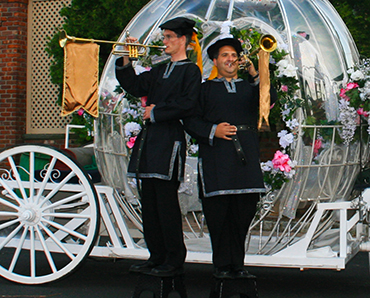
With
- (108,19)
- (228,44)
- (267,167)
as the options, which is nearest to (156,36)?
(228,44)

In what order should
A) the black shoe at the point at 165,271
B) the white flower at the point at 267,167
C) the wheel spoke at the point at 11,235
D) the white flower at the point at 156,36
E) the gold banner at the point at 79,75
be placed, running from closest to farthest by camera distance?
the black shoe at the point at 165,271
the gold banner at the point at 79,75
the white flower at the point at 267,167
the wheel spoke at the point at 11,235
the white flower at the point at 156,36

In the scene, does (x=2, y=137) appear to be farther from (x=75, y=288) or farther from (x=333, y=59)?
(x=333, y=59)

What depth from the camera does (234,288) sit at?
353 cm

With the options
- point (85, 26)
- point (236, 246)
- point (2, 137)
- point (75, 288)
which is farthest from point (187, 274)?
point (2, 137)

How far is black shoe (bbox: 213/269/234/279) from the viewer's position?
3550 millimetres

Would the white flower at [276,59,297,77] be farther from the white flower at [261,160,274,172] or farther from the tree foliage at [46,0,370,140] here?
the tree foliage at [46,0,370,140]

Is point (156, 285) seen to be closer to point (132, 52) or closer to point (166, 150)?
point (166, 150)

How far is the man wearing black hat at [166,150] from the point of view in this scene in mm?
3605

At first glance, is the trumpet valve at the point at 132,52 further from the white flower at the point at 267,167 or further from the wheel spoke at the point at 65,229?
the wheel spoke at the point at 65,229

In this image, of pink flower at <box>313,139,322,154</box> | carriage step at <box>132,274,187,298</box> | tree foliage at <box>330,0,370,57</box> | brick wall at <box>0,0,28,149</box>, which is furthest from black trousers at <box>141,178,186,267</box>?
brick wall at <box>0,0,28,149</box>

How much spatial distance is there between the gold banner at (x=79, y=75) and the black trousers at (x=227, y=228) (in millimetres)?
933

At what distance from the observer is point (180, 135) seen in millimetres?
3693

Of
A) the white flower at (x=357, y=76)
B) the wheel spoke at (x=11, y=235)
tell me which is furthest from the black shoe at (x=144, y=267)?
the white flower at (x=357, y=76)

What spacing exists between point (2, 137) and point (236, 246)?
268 inches
